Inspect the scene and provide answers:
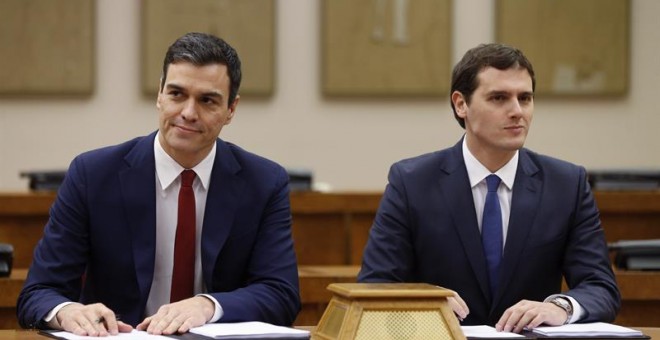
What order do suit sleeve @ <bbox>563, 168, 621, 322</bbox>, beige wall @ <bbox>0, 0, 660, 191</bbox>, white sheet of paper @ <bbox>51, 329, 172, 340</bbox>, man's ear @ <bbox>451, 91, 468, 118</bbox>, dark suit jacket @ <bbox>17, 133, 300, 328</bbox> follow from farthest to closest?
beige wall @ <bbox>0, 0, 660, 191</bbox> → man's ear @ <bbox>451, 91, 468, 118</bbox> → suit sleeve @ <bbox>563, 168, 621, 322</bbox> → dark suit jacket @ <bbox>17, 133, 300, 328</bbox> → white sheet of paper @ <bbox>51, 329, 172, 340</bbox>

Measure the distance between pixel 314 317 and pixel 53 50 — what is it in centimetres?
290

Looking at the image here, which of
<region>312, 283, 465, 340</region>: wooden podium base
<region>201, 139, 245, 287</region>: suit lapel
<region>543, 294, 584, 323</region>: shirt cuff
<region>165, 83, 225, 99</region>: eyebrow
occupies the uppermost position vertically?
<region>165, 83, 225, 99</region>: eyebrow

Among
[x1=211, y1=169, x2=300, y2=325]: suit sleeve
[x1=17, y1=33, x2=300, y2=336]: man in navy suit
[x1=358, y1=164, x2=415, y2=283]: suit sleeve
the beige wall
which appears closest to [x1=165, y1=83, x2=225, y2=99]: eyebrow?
[x1=17, y1=33, x2=300, y2=336]: man in navy suit

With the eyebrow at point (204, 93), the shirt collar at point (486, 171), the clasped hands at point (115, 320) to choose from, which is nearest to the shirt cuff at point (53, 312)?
the clasped hands at point (115, 320)

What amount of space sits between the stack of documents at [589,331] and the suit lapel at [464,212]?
1.61ft

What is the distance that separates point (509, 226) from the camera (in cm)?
319

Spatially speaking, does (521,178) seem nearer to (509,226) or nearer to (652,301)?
(509,226)

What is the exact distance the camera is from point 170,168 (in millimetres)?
3055

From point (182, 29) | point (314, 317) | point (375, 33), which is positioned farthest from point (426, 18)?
point (314, 317)

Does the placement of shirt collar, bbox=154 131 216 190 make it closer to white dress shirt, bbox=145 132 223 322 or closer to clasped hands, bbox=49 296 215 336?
white dress shirt, bbox=145 132 223 322

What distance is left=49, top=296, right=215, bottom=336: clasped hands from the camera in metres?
2.49

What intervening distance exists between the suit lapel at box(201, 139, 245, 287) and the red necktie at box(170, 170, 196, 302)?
36 millimetres

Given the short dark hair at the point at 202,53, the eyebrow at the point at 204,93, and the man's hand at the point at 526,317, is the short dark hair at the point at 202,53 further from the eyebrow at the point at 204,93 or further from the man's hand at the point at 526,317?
the man's hand at the point at 526,317

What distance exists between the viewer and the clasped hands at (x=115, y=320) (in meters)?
2.49
